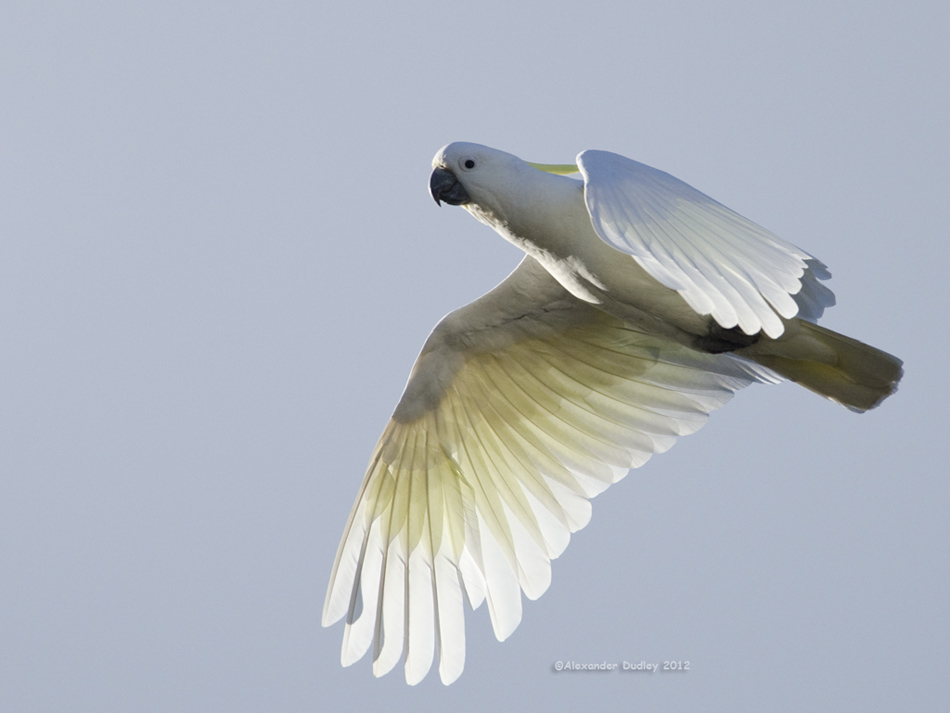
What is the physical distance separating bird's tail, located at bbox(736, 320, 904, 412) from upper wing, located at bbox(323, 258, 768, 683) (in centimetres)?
25

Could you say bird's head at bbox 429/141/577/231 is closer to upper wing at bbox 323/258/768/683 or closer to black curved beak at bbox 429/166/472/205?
black curved beak at bbox 429/166/472/205

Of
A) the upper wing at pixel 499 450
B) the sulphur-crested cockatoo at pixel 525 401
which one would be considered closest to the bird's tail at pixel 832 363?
the sulphur-crested cockatoo at pixel 525 401

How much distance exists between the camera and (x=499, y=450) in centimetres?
527

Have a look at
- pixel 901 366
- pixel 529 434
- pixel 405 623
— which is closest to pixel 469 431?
pixel 529 434

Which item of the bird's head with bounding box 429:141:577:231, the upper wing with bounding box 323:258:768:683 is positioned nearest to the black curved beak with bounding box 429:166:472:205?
the bird's head with bounding box 429:141:577:231

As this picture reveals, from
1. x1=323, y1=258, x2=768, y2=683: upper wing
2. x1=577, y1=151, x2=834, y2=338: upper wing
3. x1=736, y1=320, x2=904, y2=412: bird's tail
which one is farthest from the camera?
x1=323, y1=258, x2=768, y2=683: upper wing

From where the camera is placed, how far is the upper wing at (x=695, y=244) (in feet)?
10.3

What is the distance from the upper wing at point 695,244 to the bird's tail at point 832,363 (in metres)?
1.00

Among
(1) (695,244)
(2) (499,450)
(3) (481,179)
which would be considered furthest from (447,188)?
(2) (499,450)

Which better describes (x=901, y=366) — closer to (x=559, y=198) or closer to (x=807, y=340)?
(x=807, y=340)

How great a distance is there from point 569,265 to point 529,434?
47.2 inches

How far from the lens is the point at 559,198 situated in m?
4.25

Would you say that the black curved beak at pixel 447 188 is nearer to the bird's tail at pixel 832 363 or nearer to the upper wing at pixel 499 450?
the upper wing at pixel 499 450

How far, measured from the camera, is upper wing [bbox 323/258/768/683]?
486 centimetres
